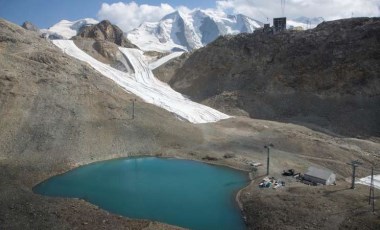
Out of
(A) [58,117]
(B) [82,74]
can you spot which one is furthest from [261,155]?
(B) [82,74]

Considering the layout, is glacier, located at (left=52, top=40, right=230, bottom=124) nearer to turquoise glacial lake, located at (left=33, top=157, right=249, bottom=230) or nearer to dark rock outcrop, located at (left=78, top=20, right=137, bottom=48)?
turquoise glacial lake, located at (left=33, top=157, right=249, bottom=230)

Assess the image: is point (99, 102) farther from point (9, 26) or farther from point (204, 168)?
point (9, 26)

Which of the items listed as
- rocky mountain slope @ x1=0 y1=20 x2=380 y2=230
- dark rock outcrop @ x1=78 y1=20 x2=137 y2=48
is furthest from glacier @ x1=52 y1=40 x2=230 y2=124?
dark rock outcrop @ x1=78 y1=20 x2=137 y2=48

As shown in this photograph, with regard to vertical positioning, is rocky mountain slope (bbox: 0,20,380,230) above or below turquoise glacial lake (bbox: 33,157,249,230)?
above

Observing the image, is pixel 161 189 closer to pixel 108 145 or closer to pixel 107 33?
pixel 108 145

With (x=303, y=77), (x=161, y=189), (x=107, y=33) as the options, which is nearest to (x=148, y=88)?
(x=303, y=77)

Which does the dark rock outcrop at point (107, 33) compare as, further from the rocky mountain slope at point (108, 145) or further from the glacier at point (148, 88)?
the rocky mountain slope at point (108, 145)

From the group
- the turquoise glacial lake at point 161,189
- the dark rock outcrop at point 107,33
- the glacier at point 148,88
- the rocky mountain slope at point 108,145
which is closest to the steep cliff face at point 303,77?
the glacier at point 148,88
